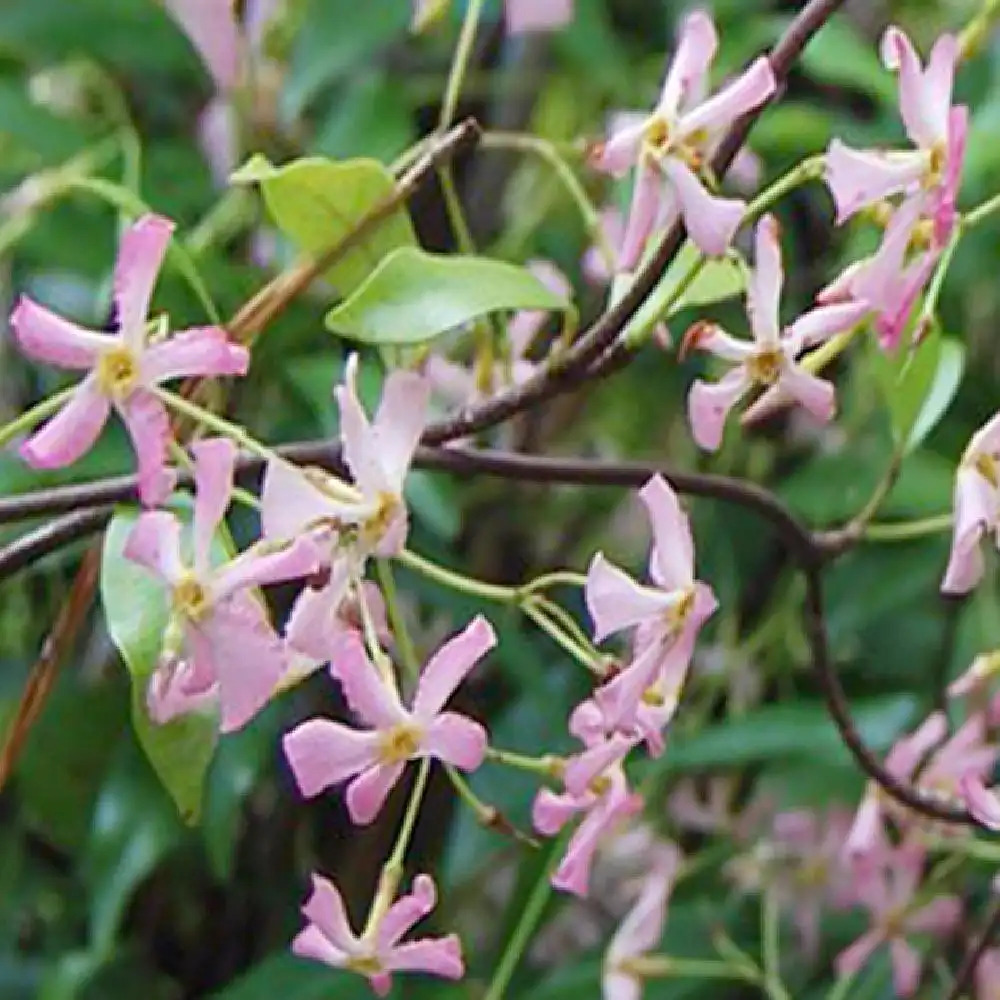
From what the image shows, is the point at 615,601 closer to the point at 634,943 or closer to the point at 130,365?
the point at 130,365

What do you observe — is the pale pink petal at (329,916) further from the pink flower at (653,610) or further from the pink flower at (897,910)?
the pink flower at (897,910)

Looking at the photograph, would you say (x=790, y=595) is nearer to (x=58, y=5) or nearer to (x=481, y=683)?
(x=481, y=683)

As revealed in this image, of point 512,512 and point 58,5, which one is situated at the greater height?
point 58,5

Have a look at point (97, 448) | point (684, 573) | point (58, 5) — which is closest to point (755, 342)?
point (684, 573)

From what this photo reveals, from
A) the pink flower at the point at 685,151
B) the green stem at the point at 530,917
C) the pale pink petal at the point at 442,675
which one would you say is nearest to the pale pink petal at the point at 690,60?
the pink flower at the point at 685,151

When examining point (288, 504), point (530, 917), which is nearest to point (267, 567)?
point (288, 504)

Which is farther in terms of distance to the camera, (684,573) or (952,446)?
(952,446)

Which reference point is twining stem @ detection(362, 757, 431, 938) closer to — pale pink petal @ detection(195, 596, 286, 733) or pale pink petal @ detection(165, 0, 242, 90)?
pale pink petal @ detection(195, 596, 286, 733)
